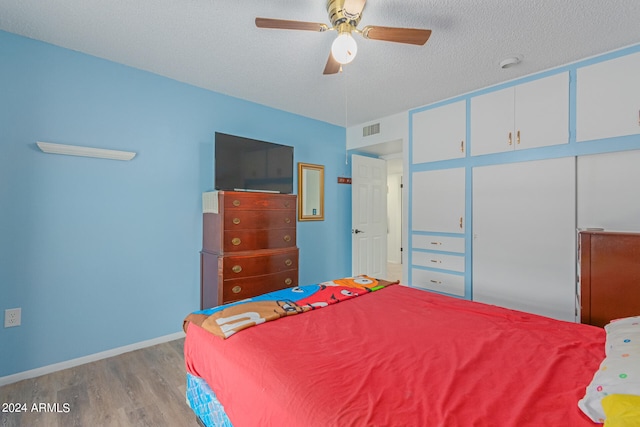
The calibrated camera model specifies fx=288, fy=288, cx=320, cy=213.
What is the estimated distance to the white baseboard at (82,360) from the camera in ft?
6.89

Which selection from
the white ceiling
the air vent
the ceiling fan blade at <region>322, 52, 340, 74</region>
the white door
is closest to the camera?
the white ceiling

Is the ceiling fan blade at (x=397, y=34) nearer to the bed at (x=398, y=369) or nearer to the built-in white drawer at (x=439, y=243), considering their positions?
the bed at (x=398, y=369)

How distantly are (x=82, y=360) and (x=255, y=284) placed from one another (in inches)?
58.2

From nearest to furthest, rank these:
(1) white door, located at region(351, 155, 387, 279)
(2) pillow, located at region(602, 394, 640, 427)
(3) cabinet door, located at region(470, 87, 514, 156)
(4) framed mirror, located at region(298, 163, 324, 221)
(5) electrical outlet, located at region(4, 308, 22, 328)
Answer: (2) pillow, located at region(602, 394, 640, 427), (5) electrical outlet, located at region(4, 308, 22, 328), (3) cabinet door, located at region(470, 87, 514, 156), (4) framed mirror, located at region(298, 163, 324, 221), (1) white door, located at region(351, 155, 387, 279)

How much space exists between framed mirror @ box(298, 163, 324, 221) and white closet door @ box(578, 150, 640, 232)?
2.79 metres

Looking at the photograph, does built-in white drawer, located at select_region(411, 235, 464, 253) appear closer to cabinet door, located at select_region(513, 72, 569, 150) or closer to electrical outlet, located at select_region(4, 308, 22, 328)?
cabinet door, located at select_region(513, 72, 569, 150)

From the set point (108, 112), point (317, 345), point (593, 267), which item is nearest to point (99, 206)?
point (108, 112)

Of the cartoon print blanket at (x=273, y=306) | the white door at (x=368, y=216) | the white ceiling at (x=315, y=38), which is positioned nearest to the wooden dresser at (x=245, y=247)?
the cartoon print blanket at (x=273, y=306)

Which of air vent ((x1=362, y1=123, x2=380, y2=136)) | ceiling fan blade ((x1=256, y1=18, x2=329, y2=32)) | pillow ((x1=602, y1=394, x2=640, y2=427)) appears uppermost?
air vent ((x1=362, y1=123, x2=380, y2=136))

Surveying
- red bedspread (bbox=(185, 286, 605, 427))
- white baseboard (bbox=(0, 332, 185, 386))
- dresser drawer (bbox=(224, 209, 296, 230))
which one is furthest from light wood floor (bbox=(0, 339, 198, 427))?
dresser drawer (bbox=(224, 209, 296, 230))

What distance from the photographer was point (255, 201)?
9.52 ft

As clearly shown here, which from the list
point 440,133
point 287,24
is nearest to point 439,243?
point 440,133

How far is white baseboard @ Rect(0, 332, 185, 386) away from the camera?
2102mm

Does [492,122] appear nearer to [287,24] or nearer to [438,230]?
[438,230]
